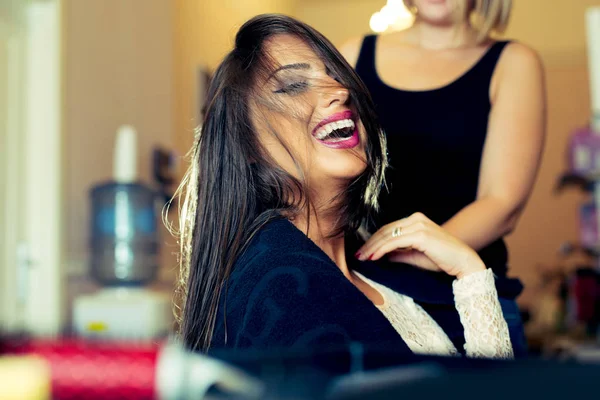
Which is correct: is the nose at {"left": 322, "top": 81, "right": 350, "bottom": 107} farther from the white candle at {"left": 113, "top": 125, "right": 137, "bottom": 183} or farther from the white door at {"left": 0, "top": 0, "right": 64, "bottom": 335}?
the white door at {"left": 0, "top": 0, "right": 64, "bottom": 335}

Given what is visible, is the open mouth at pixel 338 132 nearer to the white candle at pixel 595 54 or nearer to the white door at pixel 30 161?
the white door at pixel 30 161

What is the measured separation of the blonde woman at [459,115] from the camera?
1.17 meters

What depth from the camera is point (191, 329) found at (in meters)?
0.72

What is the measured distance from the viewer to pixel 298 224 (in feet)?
2.91

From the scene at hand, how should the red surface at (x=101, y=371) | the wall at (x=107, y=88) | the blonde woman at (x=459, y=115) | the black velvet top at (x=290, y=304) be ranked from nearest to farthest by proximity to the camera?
the red surface at (x=101, y=371) → the black velvet top at (x=290, y=304) → the blonde woman at (x=459, y=115) → the wall at (x=107, y=88)

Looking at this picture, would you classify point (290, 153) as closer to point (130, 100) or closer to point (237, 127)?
point (237, 127)

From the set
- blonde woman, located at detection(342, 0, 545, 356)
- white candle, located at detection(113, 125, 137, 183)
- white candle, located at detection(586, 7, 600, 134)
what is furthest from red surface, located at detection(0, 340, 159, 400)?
white candle, located at detection(586, 7, 600, 134)

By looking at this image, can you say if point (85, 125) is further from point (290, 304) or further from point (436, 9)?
point (290, 304)

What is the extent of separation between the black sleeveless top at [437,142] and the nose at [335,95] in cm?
32

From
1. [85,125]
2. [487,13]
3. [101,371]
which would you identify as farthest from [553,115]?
[101,371]

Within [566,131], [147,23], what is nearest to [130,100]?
[147,23]

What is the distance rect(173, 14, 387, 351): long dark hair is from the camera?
737mm

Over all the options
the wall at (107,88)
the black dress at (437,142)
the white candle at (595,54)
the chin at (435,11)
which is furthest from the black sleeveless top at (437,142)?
the white candle at (595,54)

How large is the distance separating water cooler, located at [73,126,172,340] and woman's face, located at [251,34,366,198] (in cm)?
100
